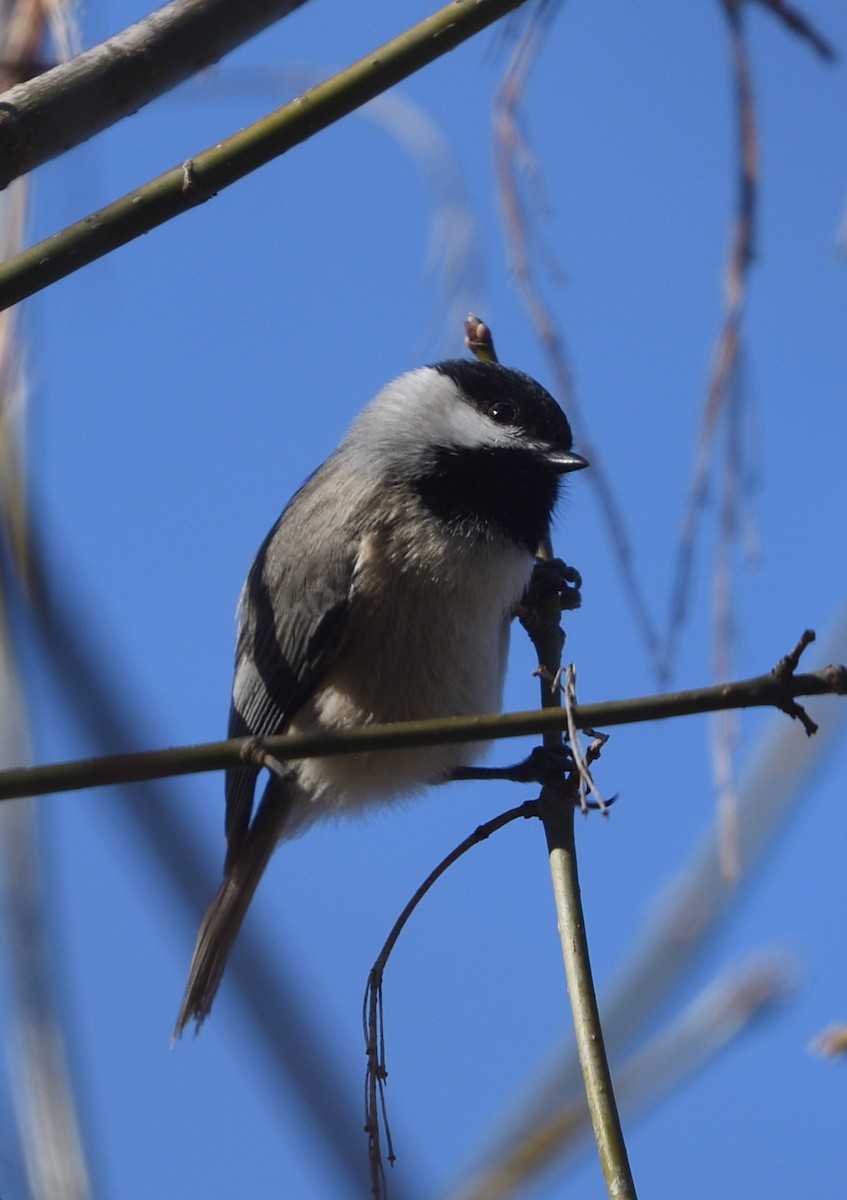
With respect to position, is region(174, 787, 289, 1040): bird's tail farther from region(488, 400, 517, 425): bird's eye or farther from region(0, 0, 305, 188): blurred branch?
region(0, 0, 305, 188): blurred branch

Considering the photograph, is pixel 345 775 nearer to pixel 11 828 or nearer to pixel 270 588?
pixel 270 588

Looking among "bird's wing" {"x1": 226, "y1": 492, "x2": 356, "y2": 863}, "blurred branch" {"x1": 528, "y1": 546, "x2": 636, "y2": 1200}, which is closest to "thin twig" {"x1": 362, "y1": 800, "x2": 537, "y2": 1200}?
"blurred branch" {"x1": 528, "y1": 546, "x2": 636, "y2": 1200}

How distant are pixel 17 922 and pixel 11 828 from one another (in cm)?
19

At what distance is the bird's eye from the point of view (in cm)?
298

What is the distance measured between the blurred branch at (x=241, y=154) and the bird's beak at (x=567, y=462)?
140 centimetres

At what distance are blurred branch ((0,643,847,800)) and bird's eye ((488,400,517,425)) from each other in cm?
169

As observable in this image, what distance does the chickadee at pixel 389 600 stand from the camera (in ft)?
9.00

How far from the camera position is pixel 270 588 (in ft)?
9.53

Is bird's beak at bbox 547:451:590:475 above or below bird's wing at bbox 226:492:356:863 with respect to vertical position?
above

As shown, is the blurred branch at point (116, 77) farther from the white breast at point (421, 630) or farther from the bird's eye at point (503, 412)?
the bird's eye at point (503, 412)

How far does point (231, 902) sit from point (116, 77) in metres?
1.92

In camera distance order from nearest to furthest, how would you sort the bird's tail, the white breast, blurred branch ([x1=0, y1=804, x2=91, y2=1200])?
blurred branch ([x1=0, y1=804, x2=91, y2=1200]), the white breast, the bird's tail

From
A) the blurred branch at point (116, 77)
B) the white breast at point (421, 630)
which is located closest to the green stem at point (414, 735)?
the blurred branch at point (116, 77)

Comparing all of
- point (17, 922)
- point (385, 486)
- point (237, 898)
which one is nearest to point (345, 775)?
point (237, 898)
